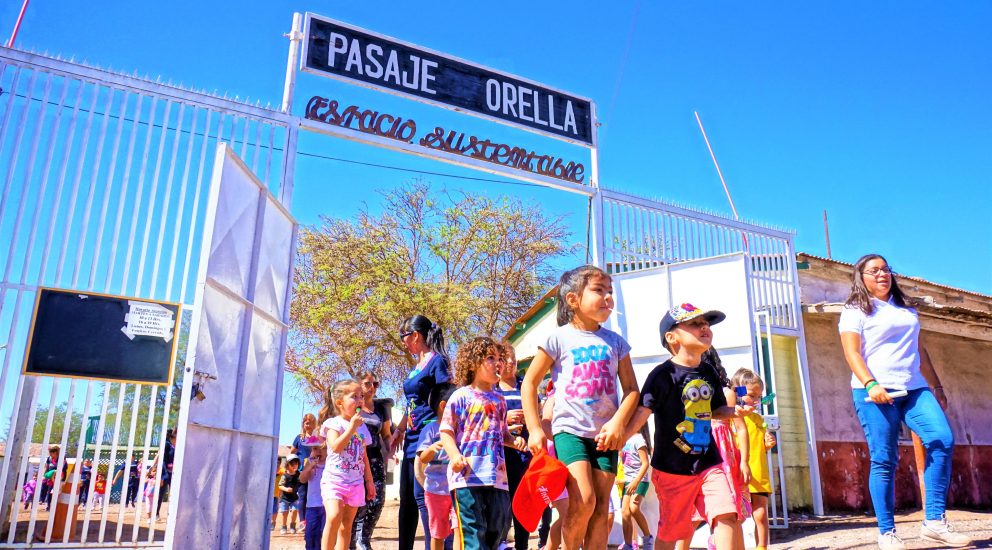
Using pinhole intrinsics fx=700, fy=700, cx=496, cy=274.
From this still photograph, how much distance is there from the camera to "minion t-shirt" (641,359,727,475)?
3.59m

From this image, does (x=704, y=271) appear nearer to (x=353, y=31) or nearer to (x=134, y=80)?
(x=353, y=31)

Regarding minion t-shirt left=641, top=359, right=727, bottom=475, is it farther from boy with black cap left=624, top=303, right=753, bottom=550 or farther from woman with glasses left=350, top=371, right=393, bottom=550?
woman with glasses left=350, top=371, right=393, bottom=550

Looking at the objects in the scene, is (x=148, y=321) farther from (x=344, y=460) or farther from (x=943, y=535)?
(x=943, y=535)

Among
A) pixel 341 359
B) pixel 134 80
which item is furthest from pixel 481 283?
pixel 134 80

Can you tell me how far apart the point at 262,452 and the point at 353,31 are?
4352mm

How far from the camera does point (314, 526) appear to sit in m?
5.41

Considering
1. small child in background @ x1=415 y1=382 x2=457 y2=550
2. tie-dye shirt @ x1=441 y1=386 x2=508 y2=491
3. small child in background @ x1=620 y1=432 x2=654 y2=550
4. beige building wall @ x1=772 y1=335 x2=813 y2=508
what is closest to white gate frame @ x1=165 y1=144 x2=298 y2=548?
small child in background @ x1=415 y1=382 x2=457 y2=550

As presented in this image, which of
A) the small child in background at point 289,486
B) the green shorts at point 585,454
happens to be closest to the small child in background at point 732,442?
the green shorts at point 585,454

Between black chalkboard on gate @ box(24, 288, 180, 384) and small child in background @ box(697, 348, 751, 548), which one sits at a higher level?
black chalkboard on gate @ box(24, 288, 180, 384)

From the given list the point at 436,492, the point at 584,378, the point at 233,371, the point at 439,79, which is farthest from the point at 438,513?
the point at 439,79

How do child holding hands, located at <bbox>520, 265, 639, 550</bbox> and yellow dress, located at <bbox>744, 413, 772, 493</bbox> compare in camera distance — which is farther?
yellow dress, located at <bbox>744, 413, 772, 493</bbox>

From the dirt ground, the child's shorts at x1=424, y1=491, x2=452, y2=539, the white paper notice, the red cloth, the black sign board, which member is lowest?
the dirt ground

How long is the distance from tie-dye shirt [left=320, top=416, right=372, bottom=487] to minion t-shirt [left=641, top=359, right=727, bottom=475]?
90.8 inches

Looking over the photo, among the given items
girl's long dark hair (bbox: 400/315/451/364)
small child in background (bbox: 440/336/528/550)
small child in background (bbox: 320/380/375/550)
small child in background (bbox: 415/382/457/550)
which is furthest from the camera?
girl's long dark hair (bbox: 400/315/451/364)
